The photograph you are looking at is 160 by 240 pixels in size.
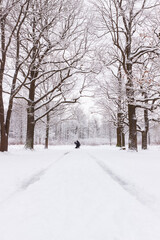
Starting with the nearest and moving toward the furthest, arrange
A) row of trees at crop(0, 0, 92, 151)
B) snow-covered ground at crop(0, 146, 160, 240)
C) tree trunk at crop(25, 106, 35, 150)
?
1. snow-covered ground at crop(0, 146, 160, 240)
2. row of trees at crop(0, 0, 92, 151)
3. tree trunk at crop(25, 106, 35, 150)

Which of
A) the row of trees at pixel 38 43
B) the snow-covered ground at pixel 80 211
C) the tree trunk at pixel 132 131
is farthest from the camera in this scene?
the tree trunk at pixel 132 131

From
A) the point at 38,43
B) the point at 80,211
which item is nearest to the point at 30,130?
the point at 38,43

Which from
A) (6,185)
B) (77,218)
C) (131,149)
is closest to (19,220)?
(77,218)

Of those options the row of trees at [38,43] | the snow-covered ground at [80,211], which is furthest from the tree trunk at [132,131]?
the snow-covered ground at [80,211]

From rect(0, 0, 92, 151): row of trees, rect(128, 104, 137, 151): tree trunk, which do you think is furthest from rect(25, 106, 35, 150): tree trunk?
rect(128, 104, 137, 151): tree trunk

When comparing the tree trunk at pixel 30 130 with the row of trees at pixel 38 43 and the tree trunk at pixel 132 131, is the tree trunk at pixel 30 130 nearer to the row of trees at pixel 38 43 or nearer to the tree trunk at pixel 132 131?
the row of trees at pixel 38 43

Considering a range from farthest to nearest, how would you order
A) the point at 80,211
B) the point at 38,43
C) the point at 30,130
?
the point at 30,130, the point at 38,43, the point at 80,211

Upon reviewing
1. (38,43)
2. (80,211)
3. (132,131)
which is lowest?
(80,211)

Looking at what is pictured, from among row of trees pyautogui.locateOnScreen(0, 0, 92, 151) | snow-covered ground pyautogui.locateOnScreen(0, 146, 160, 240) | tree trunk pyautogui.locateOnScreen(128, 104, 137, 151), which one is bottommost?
snow-covered ground pyautogui.locateOnScreen(0, 146, 160, 240)

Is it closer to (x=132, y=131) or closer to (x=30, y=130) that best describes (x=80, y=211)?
(x=132, y=131)

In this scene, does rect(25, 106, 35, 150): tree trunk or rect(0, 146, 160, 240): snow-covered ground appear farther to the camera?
rect(25, 106, 35, 150): tree trunk

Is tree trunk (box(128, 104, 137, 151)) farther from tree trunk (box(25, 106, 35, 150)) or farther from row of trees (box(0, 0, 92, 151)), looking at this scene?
tree trunk (box(25, 106, 35, 150))

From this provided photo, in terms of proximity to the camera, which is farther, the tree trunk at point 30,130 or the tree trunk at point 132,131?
the tree trunk at point 30,130

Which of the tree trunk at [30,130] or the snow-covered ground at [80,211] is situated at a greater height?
the tree trunk at [30,130]
